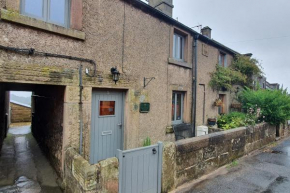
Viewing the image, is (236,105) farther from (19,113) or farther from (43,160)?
(19,113)

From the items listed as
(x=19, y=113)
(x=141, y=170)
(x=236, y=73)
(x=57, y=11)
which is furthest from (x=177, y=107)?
(x=19, y=113)

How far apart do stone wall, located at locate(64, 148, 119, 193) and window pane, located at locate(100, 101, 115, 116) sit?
6.16 feet

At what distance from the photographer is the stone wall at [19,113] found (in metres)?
13.2

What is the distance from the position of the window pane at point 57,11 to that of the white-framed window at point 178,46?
190 inches

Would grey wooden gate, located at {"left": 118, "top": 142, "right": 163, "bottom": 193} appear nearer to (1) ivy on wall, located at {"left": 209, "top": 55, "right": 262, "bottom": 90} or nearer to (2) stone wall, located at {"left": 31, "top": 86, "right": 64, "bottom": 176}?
(2) stone wall, located at {"left": 31, "top": 86, "right": 64, "bottom": 176}

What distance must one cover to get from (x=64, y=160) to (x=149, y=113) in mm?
3090

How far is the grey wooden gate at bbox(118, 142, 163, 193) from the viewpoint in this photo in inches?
126

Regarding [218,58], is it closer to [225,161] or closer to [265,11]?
[225,161]

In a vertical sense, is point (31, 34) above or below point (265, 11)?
below

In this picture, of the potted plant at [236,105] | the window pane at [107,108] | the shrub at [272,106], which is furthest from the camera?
the potted plant at [236,105]

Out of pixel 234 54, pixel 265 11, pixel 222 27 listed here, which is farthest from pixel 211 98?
pixel 222 27

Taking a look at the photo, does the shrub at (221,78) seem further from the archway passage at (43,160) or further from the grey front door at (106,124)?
the archway passage at (43,160)

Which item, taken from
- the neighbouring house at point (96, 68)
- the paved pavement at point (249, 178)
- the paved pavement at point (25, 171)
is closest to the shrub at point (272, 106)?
the paved pavement at point (249, 178)

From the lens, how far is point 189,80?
801cm
